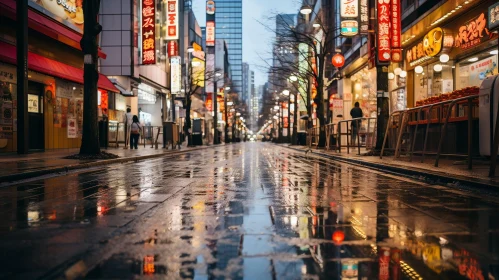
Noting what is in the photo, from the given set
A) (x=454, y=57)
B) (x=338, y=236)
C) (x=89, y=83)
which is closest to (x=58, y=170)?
(x=89, y=83)

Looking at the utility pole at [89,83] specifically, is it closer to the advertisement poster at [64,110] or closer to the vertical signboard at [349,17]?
the advertisement poster at [64,110]

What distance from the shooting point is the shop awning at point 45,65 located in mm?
18391

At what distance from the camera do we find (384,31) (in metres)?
18.3

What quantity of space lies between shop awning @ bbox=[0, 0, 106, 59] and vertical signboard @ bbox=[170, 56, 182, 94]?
56.5 feet

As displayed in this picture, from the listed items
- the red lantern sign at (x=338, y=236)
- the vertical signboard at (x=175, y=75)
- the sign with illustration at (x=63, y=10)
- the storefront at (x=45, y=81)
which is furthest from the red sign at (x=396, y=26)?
the vertical signboard at (x=175, y=75)

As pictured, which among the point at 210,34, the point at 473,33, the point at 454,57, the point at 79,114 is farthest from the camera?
the point at 210,34

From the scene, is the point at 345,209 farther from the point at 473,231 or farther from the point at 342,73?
the point at 342,73

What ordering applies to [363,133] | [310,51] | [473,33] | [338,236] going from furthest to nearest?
1. [310,51]
2. [363,133]
3. [473,33]
4. [338,236]

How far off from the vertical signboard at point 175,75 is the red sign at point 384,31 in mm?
25471

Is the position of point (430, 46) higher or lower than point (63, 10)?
lower

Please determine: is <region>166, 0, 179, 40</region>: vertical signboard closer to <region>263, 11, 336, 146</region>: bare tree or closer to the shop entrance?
<region>263, 11, 336, 146</region>: bare tree

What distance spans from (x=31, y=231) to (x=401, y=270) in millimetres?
3559

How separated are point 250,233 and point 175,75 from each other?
131 ft

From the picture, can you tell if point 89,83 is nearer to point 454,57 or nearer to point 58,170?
point 58,170
